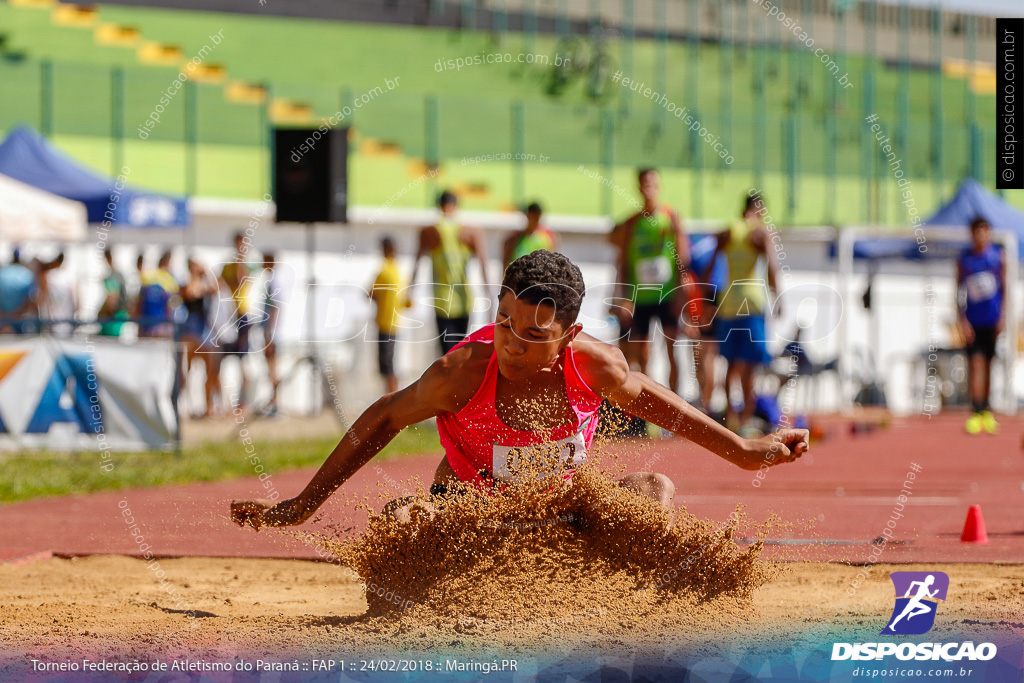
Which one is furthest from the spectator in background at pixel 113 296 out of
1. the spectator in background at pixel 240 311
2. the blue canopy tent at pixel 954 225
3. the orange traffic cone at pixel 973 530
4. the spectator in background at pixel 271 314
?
the blue canopy tent at pixel 954 225

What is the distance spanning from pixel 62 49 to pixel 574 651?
24032 millimetres

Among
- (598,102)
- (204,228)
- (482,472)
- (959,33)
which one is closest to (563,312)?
(482,472)

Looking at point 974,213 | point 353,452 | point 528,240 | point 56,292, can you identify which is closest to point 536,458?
point 353,452

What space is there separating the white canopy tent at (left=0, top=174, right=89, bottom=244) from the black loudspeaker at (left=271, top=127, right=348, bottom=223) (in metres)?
2.74

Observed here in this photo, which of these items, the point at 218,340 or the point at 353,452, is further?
the point at 218,340

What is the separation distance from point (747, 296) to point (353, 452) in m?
7.75

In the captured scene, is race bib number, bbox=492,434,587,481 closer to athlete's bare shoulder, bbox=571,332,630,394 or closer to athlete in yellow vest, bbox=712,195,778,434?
athlete's bare shoulder, bbox=571,332,630,394

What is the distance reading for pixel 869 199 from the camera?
989 inches

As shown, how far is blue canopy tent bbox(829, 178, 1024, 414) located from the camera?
18141 millimetres

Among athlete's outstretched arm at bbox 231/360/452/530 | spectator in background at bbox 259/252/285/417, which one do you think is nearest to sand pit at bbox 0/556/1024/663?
athlete's outstretched arm at bbox 231/360/452/530

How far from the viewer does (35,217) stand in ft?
41.7

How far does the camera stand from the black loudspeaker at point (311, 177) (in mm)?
11633

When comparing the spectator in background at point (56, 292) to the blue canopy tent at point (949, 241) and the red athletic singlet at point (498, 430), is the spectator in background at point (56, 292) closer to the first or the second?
the blue canopy tent at point (949, 241)

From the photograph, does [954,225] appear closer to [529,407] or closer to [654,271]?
[654,271]
